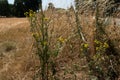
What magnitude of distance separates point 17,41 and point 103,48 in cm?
262

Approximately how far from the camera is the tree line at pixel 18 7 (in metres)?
29.4

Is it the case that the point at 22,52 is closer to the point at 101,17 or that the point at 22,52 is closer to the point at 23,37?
the point at 23,37

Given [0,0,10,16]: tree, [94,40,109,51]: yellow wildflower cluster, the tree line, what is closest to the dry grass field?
[94,40,109,51]: yellow wildflower cluster

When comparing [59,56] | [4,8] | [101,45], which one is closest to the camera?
[101,45]

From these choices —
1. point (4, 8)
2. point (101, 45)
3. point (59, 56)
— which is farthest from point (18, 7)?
point (101, 45)

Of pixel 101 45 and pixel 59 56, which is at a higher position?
pixel 101 45

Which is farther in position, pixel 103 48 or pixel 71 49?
pixel 71 49

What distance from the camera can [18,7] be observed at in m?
34.4

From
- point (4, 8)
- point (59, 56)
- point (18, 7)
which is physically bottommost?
point (4, 8)

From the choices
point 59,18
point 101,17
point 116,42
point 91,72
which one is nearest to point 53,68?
point 91,72

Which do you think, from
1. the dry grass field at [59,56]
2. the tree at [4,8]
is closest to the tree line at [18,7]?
the tree at [4,8]

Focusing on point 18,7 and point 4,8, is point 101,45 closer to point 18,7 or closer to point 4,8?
point 18,7

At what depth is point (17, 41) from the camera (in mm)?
7203

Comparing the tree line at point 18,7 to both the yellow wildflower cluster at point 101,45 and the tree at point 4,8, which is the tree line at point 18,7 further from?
the yellow wildflower cluster at point 101,45
